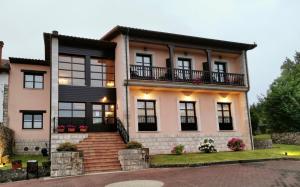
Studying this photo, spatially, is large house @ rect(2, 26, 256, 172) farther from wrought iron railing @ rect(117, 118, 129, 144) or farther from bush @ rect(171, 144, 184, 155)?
bush @ rect(171, 144, 184, 155)

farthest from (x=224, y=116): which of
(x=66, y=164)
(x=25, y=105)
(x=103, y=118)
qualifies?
(x=25, y=105)

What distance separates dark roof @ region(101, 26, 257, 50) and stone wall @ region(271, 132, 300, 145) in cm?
997

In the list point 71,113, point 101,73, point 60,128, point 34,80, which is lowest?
point 60,128

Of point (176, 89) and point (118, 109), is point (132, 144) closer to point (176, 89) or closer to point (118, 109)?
point (118, 109)

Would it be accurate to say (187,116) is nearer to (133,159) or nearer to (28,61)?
(133,159)

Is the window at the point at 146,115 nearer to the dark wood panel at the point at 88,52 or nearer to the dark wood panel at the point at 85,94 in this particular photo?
the dark wood panel at the point at 85,94

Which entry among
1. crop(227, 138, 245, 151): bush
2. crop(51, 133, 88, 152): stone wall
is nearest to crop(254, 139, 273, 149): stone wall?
crop(227, 138, 245, 151): bush

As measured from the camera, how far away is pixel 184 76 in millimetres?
21266

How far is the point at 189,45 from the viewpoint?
2169 cm

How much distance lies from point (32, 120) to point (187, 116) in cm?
1099

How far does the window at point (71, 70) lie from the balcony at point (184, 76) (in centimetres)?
332

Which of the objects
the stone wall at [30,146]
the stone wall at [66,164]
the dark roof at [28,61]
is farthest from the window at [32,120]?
the stone wall at [66,164]

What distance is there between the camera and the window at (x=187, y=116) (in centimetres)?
2097

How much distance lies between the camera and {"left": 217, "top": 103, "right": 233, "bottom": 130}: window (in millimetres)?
22250
